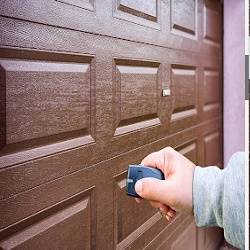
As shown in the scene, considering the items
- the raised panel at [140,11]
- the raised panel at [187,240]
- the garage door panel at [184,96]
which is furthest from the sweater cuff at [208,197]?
the raised panel at [187,240]

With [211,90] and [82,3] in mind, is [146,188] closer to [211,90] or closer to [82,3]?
[82,3]

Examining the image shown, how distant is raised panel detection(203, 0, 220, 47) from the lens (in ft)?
5.32

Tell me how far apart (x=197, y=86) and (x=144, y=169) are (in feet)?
3.40

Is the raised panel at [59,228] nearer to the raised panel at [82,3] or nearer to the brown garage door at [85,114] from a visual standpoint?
the brown garage door at [85,114]

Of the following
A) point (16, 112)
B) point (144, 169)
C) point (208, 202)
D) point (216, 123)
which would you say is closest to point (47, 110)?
point (16, 112)

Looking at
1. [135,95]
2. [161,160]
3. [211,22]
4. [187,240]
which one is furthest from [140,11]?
[187,240]

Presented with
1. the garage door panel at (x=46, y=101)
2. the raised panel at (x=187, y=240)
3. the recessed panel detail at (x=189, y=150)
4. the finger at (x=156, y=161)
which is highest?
the garage door panel at (x=46, y=101)

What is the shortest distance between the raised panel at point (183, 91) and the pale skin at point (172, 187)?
28.4 inches

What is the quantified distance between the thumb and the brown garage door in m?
0.21

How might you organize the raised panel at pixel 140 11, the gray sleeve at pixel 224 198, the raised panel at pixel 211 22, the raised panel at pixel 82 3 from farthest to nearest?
the raised panel at pixel 211 22 < the raised panel at pixel 140 11 < the raised panel at pixel 82 3 < the gray sleeve at pixel 224 198

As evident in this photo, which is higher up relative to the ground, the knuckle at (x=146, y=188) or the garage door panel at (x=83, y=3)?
the garage door panel at (x=83, y=3)

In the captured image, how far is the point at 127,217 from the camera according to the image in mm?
995

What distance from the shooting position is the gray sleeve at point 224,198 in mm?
442

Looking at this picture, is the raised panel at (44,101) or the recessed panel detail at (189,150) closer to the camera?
the raised panel at (44,101)
